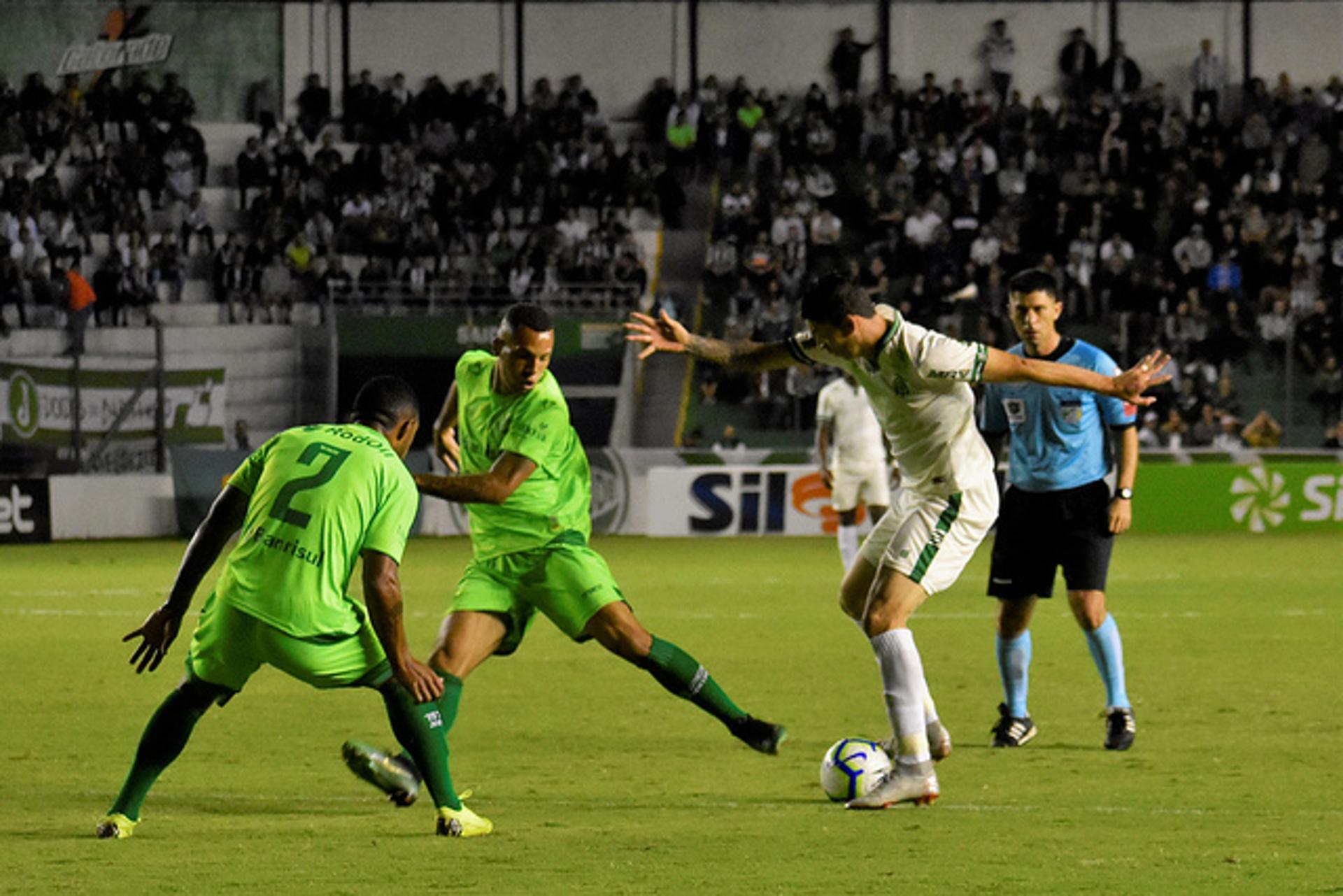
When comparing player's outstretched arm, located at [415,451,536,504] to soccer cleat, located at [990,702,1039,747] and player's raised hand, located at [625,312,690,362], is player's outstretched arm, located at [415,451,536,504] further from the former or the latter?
soccer cleat, located at [990,702,1039,747]

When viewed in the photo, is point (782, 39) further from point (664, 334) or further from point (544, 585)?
point (544, 585)

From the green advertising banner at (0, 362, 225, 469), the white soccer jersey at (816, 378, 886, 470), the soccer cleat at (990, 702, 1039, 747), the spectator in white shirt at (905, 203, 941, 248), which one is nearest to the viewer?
the soccer cleat at (990, 702, 1039, 747)

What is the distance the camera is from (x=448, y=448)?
8.76m

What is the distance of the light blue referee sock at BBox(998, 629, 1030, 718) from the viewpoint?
367 inches

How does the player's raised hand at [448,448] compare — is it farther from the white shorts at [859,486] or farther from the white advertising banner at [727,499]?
the white advertising banner at [727,499]

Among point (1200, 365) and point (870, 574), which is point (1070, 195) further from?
point (870, 574)

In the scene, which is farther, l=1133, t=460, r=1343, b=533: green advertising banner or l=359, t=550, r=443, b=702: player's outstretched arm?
l=1133, t=460, r=1343, b=533: green advertising banner

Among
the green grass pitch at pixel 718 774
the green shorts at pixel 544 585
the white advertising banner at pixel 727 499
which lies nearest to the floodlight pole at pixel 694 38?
the white advertising banner at pixel 727 499

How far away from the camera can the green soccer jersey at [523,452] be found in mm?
8188

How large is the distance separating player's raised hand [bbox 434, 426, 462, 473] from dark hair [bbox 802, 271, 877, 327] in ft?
6.11

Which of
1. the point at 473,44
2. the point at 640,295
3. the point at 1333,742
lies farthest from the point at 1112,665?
the point at 473,44

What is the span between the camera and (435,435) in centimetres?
882

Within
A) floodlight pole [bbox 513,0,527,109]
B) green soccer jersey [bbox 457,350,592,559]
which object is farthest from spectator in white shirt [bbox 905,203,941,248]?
green soccer jersey [bbox 457,350,592,559]

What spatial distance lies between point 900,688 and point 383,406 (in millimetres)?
2324
